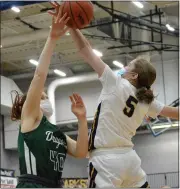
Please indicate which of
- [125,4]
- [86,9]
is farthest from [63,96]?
[86,9]

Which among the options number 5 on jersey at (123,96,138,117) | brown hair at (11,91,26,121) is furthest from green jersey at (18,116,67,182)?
number 5 on jersey at (123,96,138,117)

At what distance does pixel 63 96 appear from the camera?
17.4 metres

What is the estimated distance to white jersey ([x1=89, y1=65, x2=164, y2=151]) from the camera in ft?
10.7

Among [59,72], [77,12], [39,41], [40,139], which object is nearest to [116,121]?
[40,139]

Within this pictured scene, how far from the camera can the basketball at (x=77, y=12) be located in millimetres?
3186

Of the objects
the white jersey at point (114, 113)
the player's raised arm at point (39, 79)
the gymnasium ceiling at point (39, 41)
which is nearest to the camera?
Result: the player's raised arm at point (39, 79)

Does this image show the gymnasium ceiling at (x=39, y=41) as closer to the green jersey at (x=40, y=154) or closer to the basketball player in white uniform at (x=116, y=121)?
the basketball player in white uniform at (x=116, y=121)

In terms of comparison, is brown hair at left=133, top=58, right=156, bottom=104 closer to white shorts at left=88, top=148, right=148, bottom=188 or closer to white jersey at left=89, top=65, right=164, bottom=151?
white jersey at left=89, top=65, right=164, bottom=151

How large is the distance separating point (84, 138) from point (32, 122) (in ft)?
1.43

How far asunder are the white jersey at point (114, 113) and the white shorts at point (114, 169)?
0.18ft

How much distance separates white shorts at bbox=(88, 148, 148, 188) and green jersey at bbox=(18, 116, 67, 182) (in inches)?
12.2

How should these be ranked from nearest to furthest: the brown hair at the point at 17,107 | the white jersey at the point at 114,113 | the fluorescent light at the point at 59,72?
the brown hair at the point at 17,107 < the white jersey at the point at 114,113 < the fluorescent light at the point at 59,72

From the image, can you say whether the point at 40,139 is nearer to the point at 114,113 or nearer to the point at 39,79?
the point at 39,79

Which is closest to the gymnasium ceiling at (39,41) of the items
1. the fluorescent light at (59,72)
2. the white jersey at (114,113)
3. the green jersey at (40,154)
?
the fluorescent light at (59,72)
